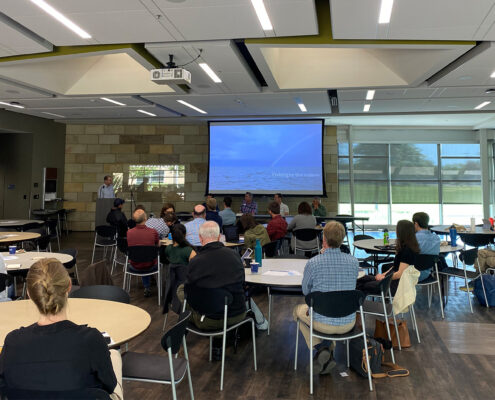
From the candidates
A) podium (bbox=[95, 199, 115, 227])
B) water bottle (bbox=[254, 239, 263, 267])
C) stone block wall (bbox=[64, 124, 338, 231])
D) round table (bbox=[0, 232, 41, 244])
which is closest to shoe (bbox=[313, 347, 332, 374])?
water bottle (bbox=[254, 239, 263, 267])

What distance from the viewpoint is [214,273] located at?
3.25 metres

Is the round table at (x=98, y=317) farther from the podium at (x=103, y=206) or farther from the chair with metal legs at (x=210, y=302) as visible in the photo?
the podium at (x=103, y=206)

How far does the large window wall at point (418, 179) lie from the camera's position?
14.4 m

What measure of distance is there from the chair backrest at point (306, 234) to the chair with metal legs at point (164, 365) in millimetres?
4886

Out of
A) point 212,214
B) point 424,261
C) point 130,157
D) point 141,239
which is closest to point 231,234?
point 212,214

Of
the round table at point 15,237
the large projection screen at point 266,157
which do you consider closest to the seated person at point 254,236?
the round table at point 15,237

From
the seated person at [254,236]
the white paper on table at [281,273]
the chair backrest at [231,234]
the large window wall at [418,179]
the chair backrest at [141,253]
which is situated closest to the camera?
the white paper on table at [281,273]

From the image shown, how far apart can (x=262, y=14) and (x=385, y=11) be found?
1.40m

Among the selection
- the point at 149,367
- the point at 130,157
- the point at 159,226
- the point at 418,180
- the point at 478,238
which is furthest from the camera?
the point at 418,180

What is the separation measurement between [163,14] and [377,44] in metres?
2.96

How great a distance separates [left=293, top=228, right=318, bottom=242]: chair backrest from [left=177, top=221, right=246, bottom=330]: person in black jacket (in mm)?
3916

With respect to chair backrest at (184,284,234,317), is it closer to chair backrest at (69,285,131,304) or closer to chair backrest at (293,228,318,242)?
chair backrest at (69,285,131,304)

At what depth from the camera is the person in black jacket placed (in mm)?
3256

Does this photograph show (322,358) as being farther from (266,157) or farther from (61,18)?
(266,157)
